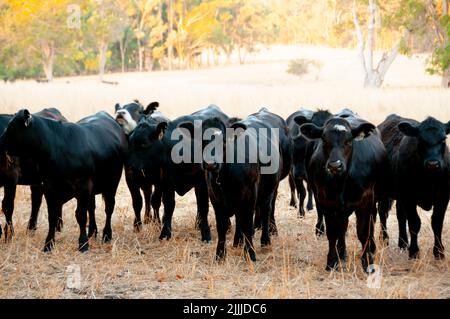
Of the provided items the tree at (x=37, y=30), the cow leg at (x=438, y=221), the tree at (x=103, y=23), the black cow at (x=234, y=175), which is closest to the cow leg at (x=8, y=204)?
the black cow at (x=234, y=175)

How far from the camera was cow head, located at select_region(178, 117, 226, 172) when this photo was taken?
6.54 metres

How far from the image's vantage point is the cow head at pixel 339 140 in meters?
6.20

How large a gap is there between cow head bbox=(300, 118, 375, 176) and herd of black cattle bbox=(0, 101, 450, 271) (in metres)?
0.01

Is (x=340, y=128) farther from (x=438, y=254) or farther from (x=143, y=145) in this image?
(x=143, y=145)

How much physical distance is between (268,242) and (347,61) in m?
74.0

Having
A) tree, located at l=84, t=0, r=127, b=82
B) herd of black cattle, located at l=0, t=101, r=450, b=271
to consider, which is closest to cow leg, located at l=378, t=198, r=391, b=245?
herd of black cattle, located at l=0, t=101, r=450, b=271

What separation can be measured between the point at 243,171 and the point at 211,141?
0.50 meters

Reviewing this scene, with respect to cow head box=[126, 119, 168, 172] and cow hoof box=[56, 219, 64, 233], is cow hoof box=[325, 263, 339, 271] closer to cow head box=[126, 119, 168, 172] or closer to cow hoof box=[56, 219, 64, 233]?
cow head box=[126, 119, 168, 172]

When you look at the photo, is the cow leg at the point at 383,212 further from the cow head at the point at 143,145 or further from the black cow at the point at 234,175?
the cow head at the point at 143,145

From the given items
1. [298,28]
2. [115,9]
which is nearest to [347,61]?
[298,28]

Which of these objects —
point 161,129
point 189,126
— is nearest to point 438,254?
point 189,126

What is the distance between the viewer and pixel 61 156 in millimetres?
7480

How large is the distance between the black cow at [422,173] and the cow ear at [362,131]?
2.77 ft
